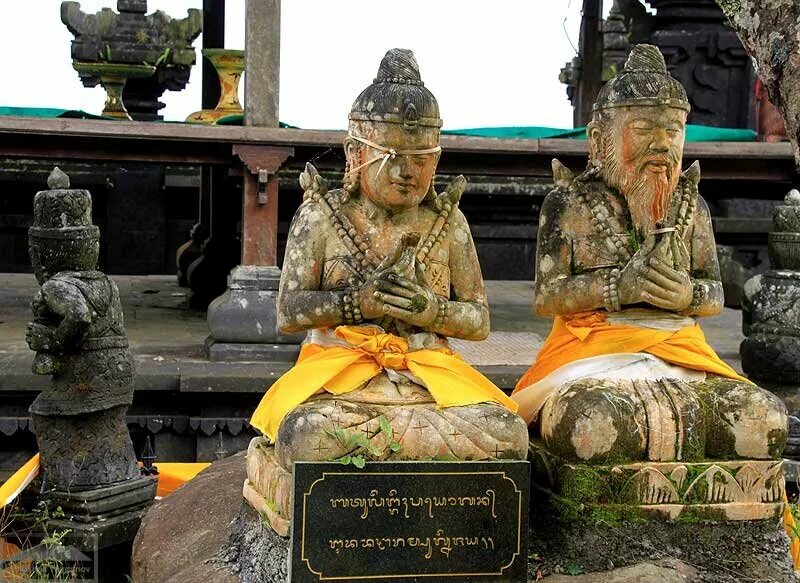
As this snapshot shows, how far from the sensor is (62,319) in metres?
5.60

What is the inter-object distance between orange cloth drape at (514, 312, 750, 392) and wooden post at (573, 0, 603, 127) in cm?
641

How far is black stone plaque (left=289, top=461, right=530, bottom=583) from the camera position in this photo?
415 centimetres

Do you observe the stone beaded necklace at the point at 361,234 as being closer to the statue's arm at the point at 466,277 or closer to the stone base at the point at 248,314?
the statue's arm at the point at 466,277

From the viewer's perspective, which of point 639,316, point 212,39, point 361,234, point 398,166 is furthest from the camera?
point 212,39

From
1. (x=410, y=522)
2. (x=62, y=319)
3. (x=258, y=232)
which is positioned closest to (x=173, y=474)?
(x=62, y=319)

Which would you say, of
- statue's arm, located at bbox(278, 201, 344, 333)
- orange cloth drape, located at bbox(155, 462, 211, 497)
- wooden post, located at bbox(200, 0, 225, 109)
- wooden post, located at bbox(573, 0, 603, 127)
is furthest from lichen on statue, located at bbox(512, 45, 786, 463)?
wooden post, located at bbox(200, 0, 225, 109)

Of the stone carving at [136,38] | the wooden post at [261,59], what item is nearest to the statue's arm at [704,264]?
the wooden post at [261,59]

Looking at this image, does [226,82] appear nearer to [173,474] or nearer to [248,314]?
[248,314]

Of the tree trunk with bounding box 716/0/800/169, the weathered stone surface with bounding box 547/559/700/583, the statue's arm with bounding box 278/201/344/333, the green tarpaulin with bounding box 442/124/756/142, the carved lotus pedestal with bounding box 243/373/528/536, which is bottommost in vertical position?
the weathered stone surface with bounding box 547/559/700/583

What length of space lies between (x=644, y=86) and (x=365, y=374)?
1.53 metres

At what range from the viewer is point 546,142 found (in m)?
8.49

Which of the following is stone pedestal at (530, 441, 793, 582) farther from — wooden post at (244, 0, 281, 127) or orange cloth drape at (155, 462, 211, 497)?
wooden post at (244, 0, 281, 127)

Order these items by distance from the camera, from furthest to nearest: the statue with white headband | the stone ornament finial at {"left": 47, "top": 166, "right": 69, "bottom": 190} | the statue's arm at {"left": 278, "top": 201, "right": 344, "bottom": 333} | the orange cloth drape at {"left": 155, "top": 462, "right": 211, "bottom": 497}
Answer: the orange cloth drape at {"left": 155, "top": 462, "right": 211, "bottom": 497}
the stone ornament finial at {"left": 47, "top": 166, "right": 69, "bottom": 190}
the statue's arm at {"left": 278, "top": 201, "right": 344, "bottom": 333}
the statue with white headband

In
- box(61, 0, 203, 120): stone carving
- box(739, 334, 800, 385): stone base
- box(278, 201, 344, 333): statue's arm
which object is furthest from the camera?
box(61, 0, 203, 120): stone carving
